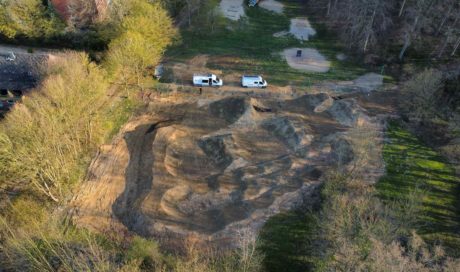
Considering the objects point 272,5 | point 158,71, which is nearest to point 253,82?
point 158,71

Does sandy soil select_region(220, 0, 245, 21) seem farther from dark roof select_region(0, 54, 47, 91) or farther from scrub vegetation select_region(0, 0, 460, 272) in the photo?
dark roof select_region(0, 54, 47, 91)

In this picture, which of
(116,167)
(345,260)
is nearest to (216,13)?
(116,167)

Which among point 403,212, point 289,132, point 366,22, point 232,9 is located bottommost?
point 403,212

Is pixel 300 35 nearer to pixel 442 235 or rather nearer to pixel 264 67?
pixel 264 67

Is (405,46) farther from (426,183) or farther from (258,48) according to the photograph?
(426,183)

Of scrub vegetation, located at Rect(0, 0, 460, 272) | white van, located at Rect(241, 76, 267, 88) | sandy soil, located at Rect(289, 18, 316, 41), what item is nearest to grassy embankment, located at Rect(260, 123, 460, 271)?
scrub vegetation, located at Rect(0, 0, 460, 272)

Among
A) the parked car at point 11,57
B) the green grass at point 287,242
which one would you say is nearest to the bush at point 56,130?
the parked car at point 11,57
